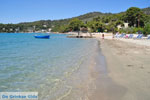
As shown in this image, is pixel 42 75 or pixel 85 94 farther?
pixel 42 75

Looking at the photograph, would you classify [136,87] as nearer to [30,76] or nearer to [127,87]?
Result: [127,87]

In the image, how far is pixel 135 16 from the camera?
6925cm

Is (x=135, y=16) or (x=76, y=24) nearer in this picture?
(x=135, y=16)

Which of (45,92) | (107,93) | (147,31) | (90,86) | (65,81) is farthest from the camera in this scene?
(147,31)

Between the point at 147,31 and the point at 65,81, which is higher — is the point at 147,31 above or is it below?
above

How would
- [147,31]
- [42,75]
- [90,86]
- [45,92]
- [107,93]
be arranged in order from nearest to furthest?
1. [107,93]
2. [45,92]
3. [90,86]
4. [42,75]
5. [147,31]

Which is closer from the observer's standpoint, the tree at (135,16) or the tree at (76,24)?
the tree at (135,16)

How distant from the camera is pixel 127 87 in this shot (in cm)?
517

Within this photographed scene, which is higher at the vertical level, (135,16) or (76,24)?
(76,24)

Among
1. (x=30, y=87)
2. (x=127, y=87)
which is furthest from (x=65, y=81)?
(x=127, y=87)

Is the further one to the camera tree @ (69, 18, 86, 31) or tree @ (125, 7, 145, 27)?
tree @ (69, 18, 86, 31)

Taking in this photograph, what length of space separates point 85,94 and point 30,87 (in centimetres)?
215

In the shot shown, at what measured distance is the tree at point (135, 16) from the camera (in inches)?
2712

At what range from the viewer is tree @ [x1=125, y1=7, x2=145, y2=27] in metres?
68.9
